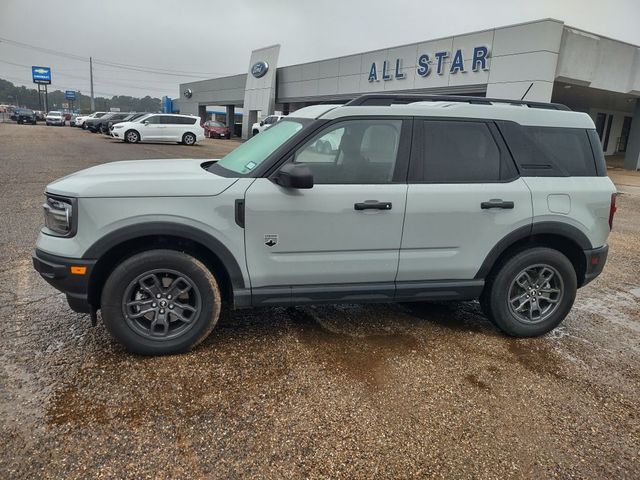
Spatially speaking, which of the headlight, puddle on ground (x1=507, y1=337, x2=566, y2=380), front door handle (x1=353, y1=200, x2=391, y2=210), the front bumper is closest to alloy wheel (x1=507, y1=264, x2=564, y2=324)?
puddle on ground (x1=507, y1=337, x2=566, y2=380)

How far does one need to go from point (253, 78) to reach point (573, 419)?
46332mm

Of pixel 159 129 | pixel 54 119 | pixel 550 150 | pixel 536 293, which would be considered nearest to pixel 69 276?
pixel 536 293

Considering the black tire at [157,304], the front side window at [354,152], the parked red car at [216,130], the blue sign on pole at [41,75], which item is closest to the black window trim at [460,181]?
the front side window at [354,152]

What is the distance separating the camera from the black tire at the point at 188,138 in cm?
2855

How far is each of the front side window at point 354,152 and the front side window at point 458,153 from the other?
0.27m

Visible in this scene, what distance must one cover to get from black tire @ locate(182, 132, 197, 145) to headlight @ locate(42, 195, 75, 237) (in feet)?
86.7

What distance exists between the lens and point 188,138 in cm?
2884

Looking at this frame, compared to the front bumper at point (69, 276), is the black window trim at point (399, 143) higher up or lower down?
higher up

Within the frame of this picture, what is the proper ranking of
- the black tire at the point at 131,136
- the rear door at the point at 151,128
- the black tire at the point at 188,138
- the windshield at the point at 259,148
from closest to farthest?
the windshield at the point at 259,148 → the black tire at the point at 131,136 → the rear door at the point at 151,128 → the black tire at the point at 188,138

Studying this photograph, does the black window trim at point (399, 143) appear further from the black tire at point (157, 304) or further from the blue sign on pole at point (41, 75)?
the blue sign on pole at point (41, 75)

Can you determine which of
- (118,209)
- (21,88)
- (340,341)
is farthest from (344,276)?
(21,88)

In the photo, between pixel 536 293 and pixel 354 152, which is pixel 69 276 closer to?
pixel 354 152

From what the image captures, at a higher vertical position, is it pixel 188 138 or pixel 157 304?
pixel 188 138

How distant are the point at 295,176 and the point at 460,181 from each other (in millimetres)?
1441
